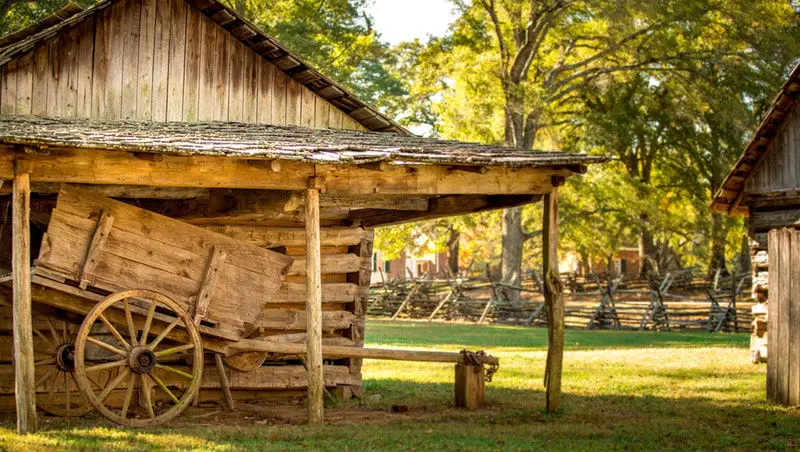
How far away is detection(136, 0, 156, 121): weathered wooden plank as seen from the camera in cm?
1416

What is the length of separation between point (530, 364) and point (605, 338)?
8.97m

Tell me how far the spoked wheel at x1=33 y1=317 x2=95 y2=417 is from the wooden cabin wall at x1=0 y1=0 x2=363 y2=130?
3.06 m

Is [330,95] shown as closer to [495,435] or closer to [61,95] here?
[61,95]

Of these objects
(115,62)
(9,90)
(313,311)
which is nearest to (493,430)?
(313,311)

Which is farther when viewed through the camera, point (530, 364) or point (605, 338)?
point (605, 338)

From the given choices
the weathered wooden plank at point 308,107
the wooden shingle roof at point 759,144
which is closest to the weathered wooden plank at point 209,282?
the weathered wooden plank at point 308,107

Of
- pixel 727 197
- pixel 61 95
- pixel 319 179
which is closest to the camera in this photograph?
pixel 319 179

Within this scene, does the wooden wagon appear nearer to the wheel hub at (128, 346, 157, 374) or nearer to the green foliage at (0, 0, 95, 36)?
the wheel hub at (128, 346, 157, 374)

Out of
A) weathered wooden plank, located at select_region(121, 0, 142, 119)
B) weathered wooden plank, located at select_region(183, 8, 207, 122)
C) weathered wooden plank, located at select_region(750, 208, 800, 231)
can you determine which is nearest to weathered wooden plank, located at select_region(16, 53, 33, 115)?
weathered wooden plank, located at select_region(121, 0, 142, 119)

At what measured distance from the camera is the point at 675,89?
3844cm

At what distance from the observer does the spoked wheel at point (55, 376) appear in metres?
11.5

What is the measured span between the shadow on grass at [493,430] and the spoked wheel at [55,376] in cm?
60

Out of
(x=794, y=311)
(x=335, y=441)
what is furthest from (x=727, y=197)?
(x=335, y=441)

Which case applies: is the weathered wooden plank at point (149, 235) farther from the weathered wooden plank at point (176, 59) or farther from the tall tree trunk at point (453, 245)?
the tall tree trunk at point (453, 245)
